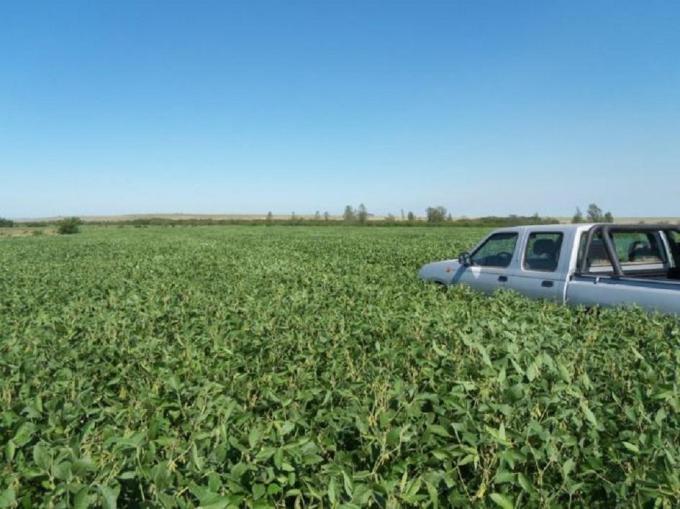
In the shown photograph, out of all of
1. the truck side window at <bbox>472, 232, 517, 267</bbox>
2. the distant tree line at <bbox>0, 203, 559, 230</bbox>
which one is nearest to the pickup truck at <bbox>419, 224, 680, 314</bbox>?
the truck side window at <bbox>472, 232, 517, 267</bbox>

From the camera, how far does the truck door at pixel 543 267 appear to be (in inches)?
243

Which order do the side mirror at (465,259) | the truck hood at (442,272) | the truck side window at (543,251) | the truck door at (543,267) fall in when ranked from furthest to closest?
the truck hood at (442,272)
the side mirror at (465,259)
the truck side window at (543,251)
the truck door at (543,267)

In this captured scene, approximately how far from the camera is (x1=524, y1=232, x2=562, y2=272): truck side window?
6512 mm

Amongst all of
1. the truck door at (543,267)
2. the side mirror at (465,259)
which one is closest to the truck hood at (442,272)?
the side mirror at (465,259)

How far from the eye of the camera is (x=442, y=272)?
8.55 m

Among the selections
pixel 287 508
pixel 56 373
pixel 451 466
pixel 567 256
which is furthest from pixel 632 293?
pixel 56 373

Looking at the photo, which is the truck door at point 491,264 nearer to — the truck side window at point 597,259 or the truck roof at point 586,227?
the truck roof at point 586,227

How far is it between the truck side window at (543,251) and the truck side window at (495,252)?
A: 30 cm

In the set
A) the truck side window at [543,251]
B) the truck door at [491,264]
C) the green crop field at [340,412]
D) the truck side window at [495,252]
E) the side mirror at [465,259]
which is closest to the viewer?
the green crop field at [340,412]

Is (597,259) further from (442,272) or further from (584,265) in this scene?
(442,272)

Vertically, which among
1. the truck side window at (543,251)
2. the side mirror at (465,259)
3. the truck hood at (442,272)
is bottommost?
the truck hood at (442,272)

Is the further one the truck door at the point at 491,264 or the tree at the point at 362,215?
the tree at the point at 362,215

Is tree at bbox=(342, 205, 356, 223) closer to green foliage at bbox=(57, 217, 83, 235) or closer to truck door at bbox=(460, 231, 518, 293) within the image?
green foliage at bbox=(57, 217, 83, 235)

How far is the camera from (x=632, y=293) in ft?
17.3
